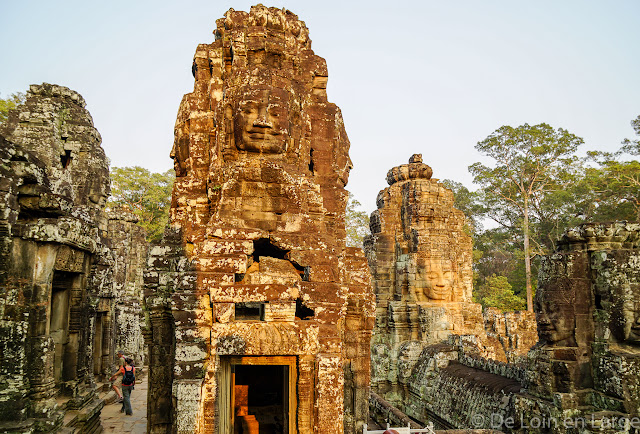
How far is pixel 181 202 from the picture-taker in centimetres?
685

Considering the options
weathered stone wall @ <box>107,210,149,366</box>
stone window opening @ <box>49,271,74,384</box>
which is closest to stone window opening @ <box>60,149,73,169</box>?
stone window opening @ <box>49,271,74,384</box>

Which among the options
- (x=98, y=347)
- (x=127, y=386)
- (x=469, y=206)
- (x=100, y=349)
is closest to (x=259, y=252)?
(x=127, y=386)

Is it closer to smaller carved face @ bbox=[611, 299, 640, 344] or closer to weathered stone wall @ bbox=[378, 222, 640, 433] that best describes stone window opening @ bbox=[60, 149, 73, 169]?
weathered stone wall @ bbox=[378, 222, 640, 433]

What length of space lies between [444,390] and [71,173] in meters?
9.95

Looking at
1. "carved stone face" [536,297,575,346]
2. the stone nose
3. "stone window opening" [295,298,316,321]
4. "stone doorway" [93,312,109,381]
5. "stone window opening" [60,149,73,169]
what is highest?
"stone window opening" [60,149,73,169]

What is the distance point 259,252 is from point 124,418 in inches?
252

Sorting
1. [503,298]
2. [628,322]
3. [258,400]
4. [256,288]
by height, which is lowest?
[258,400]

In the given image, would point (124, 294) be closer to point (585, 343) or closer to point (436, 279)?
point (436, 279)

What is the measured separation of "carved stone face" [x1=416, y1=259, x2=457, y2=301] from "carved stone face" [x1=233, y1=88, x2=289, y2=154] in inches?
328

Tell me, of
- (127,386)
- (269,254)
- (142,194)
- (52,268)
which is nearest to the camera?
(269,254)

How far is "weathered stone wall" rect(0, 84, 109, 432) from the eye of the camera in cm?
586

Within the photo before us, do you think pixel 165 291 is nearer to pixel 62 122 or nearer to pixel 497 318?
pixel 62 122

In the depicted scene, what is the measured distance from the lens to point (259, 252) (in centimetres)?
589

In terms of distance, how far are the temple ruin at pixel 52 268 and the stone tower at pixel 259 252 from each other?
1.52 meters
